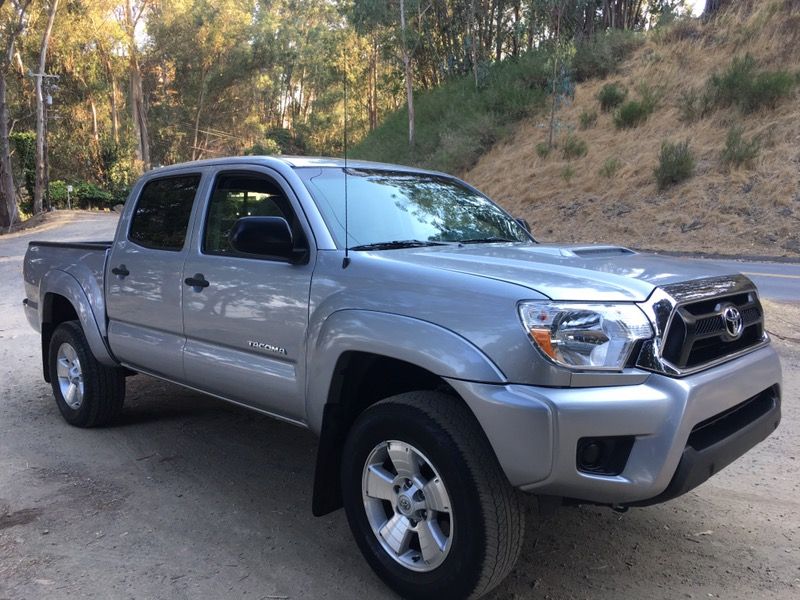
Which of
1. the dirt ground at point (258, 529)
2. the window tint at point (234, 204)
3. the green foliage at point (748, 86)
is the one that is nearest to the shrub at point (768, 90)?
the green foliage at point (748, 86)

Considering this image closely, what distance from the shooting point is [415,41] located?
33.1 meters

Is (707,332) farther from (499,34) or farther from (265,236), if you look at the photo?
(499,34)

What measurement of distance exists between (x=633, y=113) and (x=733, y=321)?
2390 centimetres

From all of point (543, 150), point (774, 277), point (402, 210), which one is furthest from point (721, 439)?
point (543, 150)

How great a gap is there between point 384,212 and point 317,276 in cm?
73

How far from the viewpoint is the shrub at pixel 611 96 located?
26516mm

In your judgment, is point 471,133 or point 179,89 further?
point 179,89

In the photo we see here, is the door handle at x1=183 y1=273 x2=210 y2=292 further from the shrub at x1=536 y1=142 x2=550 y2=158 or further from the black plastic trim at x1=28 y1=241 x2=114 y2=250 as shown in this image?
the shrub at x1=536 y1=142 x2=550 y2=158

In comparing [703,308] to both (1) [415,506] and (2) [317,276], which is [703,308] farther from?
(2) [317,276]

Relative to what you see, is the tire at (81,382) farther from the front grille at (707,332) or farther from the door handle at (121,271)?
the front grille at (707,332)

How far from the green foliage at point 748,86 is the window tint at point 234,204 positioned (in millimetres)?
22162

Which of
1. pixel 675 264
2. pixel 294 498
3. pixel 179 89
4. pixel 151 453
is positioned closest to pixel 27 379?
pixel 151 453

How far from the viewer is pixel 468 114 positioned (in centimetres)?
3181

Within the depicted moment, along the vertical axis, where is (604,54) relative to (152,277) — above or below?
above
